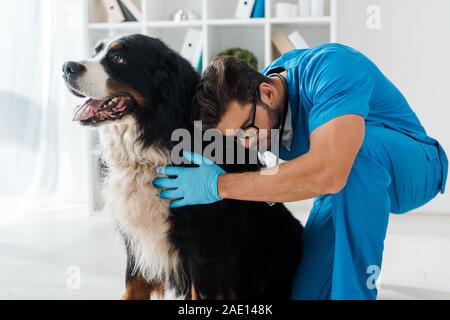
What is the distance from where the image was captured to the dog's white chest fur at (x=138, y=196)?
4.70 feet

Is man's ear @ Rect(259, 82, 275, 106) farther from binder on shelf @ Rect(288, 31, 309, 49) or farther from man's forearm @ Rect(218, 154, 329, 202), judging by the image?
binder on shelf @ Rect(288, 31, 309, 49)

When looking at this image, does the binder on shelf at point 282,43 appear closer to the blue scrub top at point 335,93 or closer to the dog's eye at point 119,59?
the blue scrub top at point 335,93

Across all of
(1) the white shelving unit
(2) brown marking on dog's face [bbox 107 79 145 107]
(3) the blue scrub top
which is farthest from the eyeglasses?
(1) the white shelving unit

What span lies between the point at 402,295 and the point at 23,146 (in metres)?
2.24

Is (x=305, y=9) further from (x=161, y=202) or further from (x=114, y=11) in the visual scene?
(x=161, y=202)

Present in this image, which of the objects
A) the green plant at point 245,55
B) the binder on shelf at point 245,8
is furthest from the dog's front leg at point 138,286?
the binder on shelf at point 245,8

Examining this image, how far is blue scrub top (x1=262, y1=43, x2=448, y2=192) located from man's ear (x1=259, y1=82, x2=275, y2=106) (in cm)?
9

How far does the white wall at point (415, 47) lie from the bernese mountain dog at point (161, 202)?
6.01 feet

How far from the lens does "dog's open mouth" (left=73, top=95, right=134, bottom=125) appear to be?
4.53ft

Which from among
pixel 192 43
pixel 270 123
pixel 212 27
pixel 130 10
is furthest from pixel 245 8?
pixel 270 123

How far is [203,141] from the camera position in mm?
1401

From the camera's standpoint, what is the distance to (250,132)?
1396mm
